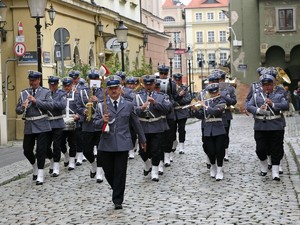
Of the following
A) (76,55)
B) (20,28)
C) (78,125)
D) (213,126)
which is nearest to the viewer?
(213,126)

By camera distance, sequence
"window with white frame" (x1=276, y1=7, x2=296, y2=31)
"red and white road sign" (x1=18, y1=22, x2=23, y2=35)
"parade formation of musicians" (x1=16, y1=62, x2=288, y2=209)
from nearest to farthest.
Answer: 1. "parade formation of musicians" (x1=16, y1=62, x2=288, y2=209)
2. "red and white road sign" (x1=18, y1=22, x2=23, y2=35)
3. "window with white frame" (x1=276, y1=7, x2=296, y2=31)

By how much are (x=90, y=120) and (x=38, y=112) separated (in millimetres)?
993

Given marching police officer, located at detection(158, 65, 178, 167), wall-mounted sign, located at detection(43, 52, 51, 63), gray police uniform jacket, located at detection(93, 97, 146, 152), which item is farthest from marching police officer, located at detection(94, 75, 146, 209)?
wall-mounted sign, located at detection(43, 52, 51, 63)

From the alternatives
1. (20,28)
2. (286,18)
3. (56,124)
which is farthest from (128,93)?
(286,18)

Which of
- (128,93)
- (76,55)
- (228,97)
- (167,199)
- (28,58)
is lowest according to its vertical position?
(167,199)

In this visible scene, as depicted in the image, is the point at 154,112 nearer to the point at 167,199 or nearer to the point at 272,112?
the point at 272,112

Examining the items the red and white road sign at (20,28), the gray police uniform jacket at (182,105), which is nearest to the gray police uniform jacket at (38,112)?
the gray police uniform jacket at (182,105)

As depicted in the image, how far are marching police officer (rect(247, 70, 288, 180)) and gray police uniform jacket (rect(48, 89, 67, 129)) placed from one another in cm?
355

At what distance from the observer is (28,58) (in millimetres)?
24594

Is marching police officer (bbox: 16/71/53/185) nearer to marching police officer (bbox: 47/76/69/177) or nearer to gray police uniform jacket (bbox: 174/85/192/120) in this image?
marching police officer (bbox: 47/76/69/177)

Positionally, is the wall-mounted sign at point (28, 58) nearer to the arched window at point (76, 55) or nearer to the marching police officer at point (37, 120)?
the arched window at point (76, 55)

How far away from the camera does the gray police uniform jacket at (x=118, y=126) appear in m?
10.6

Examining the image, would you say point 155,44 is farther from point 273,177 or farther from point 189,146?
point 273,177

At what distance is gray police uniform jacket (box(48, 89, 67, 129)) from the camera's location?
1448 cm
